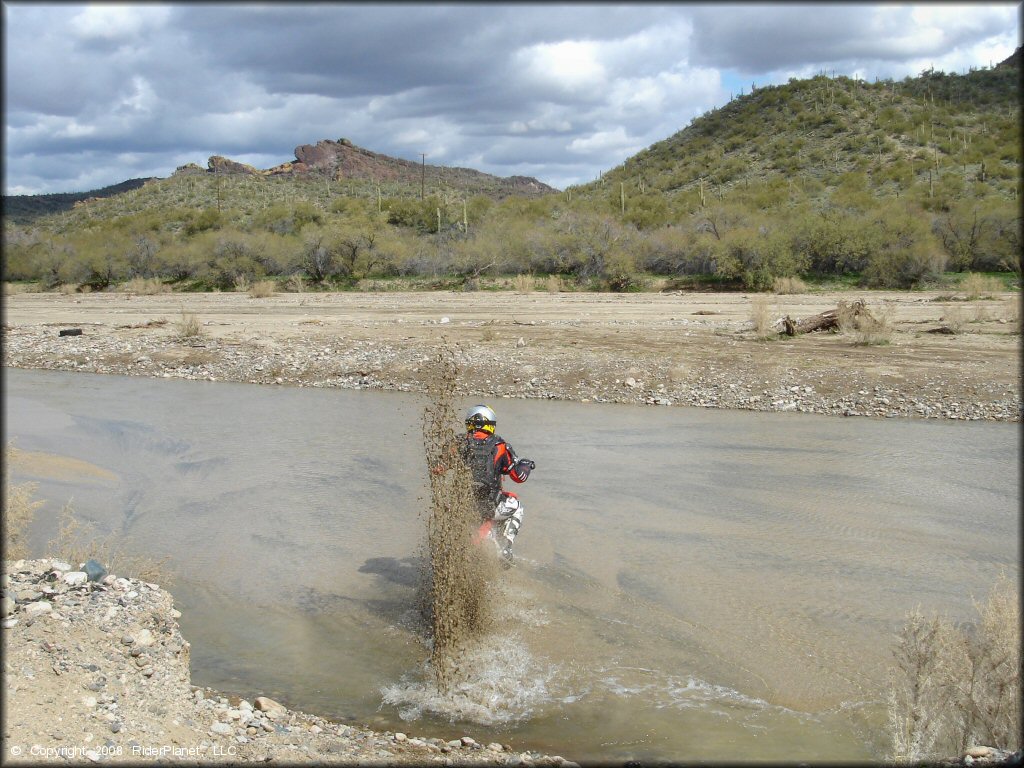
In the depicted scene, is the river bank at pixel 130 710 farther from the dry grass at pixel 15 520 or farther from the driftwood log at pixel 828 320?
the driftwood log at pixel 828 320

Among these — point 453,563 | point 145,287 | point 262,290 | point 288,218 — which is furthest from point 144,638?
point 288,218

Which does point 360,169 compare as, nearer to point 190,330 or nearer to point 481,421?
point 190,330

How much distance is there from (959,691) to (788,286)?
1061 inches

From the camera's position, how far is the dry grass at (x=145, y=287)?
40112 millimetres

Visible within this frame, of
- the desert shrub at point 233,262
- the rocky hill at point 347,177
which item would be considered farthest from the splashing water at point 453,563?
the rocky hill at point 347,177

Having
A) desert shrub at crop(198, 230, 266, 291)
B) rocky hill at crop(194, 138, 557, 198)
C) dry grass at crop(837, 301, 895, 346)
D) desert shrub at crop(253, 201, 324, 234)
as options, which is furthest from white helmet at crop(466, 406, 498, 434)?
rocky hill at crop(194, 138, 557, 198)

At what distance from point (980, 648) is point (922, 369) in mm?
13284

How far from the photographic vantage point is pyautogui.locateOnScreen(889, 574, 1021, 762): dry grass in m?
4.71

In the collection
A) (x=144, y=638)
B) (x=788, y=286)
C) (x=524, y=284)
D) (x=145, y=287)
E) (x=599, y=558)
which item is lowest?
(x=599, y=558)

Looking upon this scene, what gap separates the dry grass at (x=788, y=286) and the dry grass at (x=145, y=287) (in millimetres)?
28095

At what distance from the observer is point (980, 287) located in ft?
88.4

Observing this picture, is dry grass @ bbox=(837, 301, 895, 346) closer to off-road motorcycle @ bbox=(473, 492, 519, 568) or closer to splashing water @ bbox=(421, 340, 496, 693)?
off-road motorcycle @ bbox=(473, 492, 519, 568)

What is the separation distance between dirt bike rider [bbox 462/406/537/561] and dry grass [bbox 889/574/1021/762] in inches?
128

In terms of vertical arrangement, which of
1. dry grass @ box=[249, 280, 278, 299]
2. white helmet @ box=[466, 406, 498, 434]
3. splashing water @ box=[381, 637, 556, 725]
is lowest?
splashing water @ box=[381, 637, 556, 725]
